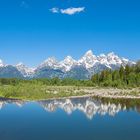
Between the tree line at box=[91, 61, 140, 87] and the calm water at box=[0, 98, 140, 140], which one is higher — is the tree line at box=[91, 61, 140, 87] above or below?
above

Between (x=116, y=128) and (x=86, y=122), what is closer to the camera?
(x=116, y=128)

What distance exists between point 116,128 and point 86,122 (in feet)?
20.5

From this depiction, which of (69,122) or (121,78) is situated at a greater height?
(121,78)

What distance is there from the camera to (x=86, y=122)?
52.6 m

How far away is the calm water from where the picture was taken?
42.8 m

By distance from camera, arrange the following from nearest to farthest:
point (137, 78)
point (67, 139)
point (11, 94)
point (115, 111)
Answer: point (67, 139), point (115, 111), point (11, 94), point (137, 78)

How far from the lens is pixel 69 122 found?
5247 cm

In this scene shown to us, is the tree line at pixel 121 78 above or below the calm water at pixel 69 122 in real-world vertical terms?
above

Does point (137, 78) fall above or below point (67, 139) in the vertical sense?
above

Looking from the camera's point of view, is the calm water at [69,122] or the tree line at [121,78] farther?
the tree line at [121,78]

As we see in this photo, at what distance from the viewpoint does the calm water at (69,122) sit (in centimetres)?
4275

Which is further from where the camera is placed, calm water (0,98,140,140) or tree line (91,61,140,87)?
tree line (91,61,140,87)

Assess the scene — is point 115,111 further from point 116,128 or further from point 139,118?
point 116,128

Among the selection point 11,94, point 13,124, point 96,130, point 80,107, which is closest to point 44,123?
A: point 13,124
